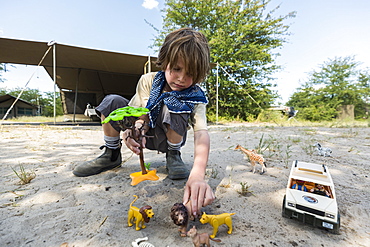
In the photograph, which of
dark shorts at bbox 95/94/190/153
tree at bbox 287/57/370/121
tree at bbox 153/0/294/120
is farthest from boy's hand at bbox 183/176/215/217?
tree at bbox 287/57/370/121

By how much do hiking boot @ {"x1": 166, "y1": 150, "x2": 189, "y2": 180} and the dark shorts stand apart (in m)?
0.09

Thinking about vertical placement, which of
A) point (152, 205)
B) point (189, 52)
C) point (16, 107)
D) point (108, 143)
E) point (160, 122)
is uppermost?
point (16, 107)

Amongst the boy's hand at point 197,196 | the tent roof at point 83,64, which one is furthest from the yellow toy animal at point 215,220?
the tent roof at point 83,64

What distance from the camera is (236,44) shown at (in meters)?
11.9

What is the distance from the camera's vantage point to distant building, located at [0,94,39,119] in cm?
1790

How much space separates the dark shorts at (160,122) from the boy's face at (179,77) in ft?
0.66

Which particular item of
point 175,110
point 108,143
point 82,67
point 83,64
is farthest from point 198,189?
point 82,67

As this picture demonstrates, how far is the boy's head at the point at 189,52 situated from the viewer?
1204 millimetres

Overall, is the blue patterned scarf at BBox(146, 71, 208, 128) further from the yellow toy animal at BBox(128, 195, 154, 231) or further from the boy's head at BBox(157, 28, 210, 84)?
the yellow toy animal at BBox(128, 195, 154, 231)

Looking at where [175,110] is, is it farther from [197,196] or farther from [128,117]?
[197,196]

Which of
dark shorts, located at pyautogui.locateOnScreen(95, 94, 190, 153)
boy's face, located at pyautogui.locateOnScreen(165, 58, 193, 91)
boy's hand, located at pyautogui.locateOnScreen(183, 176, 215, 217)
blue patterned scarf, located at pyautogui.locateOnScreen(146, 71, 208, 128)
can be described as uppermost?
boy's face, located at pyautogui.locateOnScreen(165, 58, 193, 91)

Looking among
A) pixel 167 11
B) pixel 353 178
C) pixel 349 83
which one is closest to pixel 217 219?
pixel 353 178

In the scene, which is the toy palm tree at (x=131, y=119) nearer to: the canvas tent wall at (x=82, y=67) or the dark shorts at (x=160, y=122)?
the dark shorts at (x=160, y=122)

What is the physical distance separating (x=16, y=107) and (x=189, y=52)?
25.9 metres
